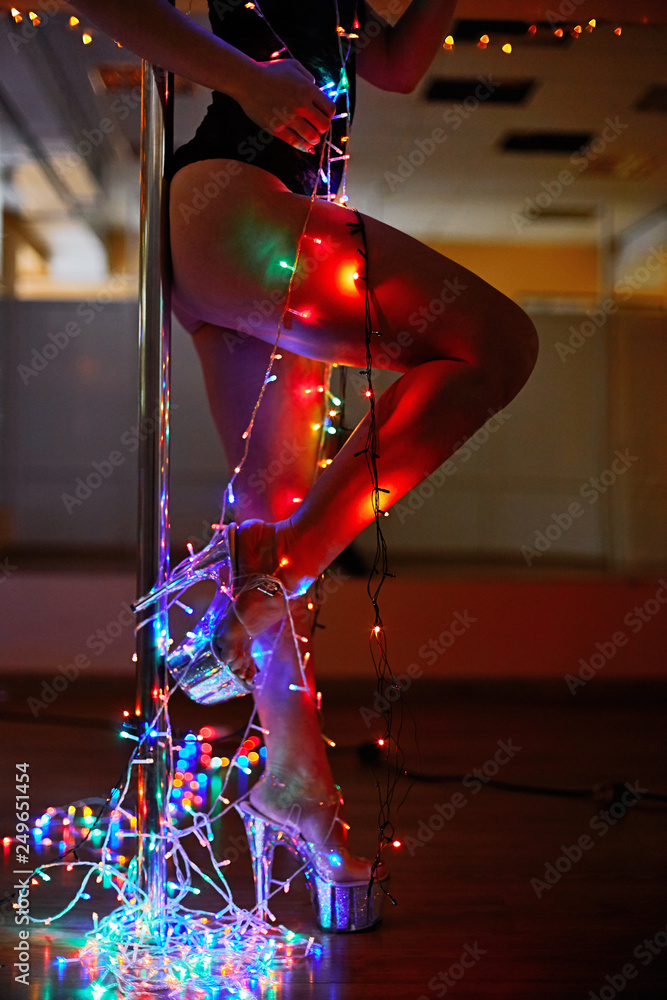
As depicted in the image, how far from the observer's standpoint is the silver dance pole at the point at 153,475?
2.75 feet

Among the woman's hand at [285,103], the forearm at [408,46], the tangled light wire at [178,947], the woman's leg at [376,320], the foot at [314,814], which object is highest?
the forearm at [408,46]

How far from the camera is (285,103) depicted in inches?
28.8

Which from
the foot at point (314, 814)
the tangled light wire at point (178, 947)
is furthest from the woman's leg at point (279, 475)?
the tangled light wire at point (178, 947)

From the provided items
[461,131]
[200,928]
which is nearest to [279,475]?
[200,928]

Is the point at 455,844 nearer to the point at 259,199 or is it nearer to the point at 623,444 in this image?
the point at 259,199

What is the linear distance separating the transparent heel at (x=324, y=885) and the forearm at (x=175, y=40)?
73 centimetres

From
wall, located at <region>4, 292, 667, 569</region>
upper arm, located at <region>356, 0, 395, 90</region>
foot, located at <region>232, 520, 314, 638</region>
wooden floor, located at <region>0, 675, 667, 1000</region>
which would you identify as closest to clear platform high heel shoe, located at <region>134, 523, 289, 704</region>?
foot, located at <region>232, 520, 314, 638</region>

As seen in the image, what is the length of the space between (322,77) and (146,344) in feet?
1.11

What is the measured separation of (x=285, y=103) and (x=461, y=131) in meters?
2.68

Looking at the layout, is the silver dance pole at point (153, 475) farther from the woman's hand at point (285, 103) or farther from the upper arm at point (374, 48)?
the upper arm at point (374, 48)

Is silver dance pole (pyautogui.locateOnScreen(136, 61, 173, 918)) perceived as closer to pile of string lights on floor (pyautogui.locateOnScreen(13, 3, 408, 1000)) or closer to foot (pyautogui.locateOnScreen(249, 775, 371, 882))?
pile of string lights on floor (pyautogui.locateOnScreen(13, 3, 408, 1000))

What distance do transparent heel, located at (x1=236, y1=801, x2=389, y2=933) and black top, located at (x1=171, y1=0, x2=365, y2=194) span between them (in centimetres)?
68

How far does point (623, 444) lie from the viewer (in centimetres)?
320

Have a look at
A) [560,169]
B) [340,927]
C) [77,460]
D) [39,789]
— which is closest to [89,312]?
[77,460]
